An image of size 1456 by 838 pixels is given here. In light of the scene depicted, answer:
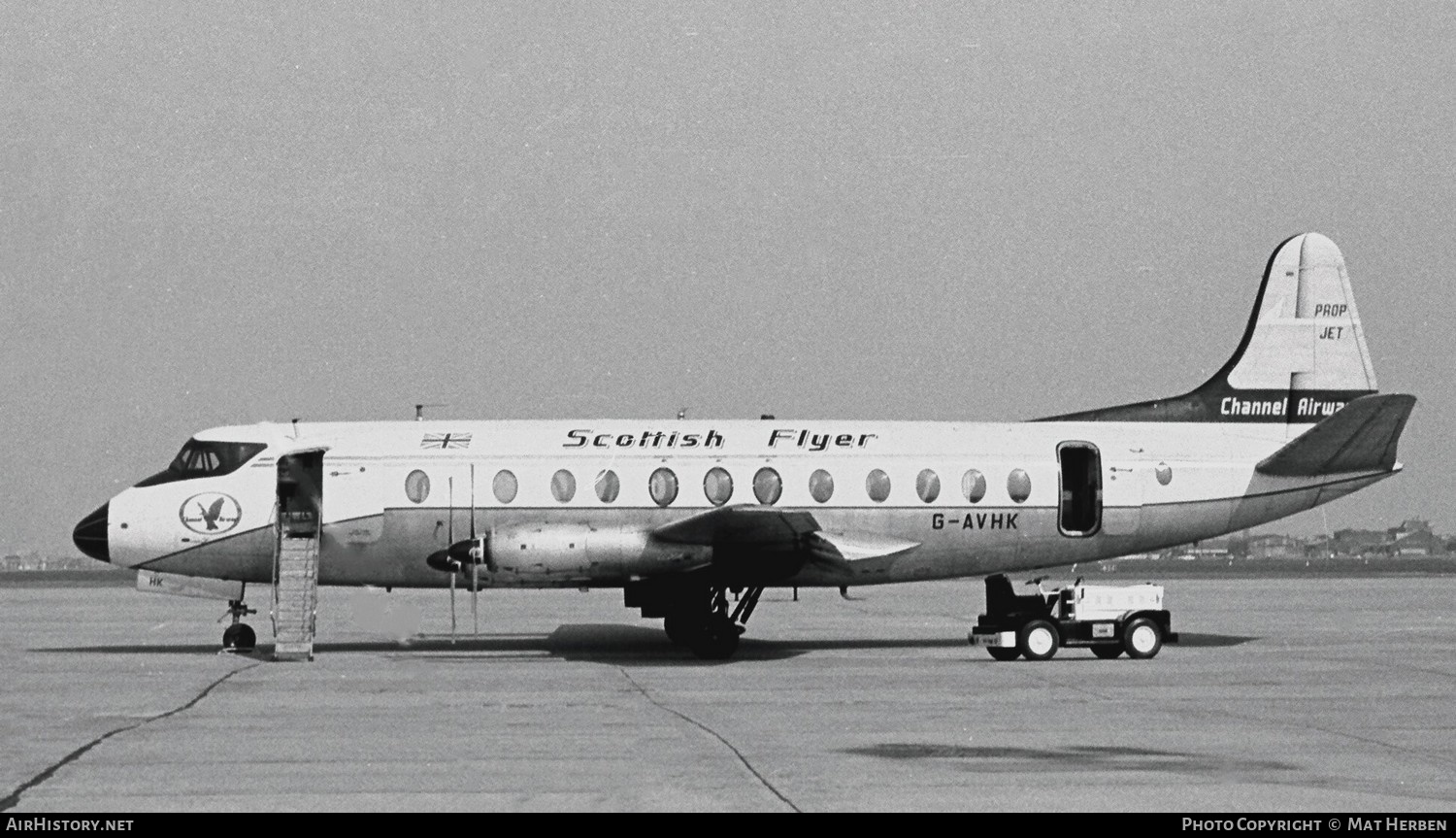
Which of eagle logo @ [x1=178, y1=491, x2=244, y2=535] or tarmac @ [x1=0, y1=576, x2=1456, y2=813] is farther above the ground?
eagle logo @ [x1=178, y1=491, x2=244, y2=535]

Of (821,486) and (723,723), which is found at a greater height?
(821,486)

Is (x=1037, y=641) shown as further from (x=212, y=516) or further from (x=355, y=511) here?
(x=212, y=516)

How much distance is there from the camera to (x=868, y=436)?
93.8 feet

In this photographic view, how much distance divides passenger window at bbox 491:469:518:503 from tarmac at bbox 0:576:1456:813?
2538 mm

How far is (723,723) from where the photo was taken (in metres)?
17.3

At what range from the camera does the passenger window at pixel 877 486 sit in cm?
2802

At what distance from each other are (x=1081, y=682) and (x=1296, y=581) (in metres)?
45.9

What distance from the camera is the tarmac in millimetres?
12648

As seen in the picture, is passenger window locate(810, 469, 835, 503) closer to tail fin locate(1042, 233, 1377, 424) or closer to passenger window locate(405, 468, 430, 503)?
tail fin locate(1042, 233, 1377, 424)

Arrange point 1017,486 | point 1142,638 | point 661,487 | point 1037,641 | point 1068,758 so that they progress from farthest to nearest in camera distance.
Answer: point 1017,486
point 661,487
point 1142,638
point 1037,641
point 1068,758

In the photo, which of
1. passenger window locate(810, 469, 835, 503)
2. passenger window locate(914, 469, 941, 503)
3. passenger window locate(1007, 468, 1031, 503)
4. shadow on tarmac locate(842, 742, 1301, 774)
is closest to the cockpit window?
passenger window locate(810, 469, 835, 503)

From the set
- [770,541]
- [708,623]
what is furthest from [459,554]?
[770,541]

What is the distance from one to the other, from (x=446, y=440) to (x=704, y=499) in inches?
171

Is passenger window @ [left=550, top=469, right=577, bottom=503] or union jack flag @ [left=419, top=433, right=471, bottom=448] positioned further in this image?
union jack flag @ [left=419, top=433, right=471, bottom=448]
